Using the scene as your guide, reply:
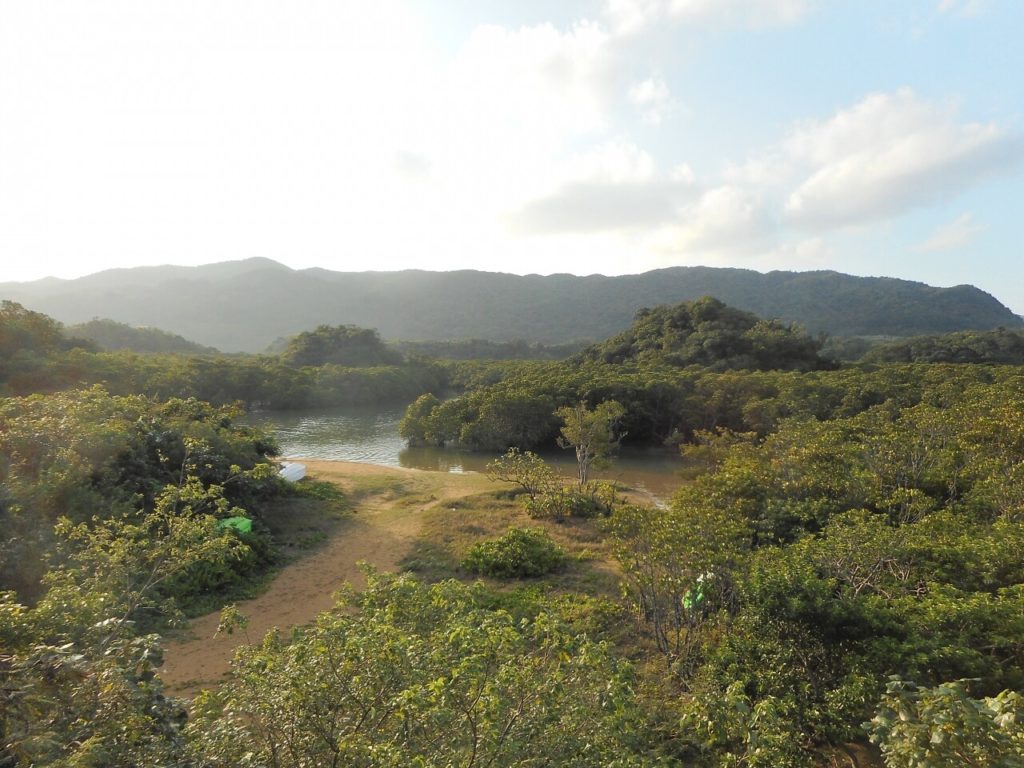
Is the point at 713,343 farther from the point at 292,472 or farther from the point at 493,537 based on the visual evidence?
the point at 292,472

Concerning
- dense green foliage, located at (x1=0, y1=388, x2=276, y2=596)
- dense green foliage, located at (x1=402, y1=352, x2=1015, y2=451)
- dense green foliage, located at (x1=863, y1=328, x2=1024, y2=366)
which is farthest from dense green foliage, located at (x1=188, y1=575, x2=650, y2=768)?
dense green foliage, located at (x1=863, y1=328, x2=1024, y2=366)

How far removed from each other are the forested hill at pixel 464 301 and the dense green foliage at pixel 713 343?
263 ft

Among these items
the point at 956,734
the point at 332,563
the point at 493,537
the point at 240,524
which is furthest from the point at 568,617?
the point at 240,524

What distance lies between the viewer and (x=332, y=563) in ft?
43.9

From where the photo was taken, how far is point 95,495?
1152 centimetres

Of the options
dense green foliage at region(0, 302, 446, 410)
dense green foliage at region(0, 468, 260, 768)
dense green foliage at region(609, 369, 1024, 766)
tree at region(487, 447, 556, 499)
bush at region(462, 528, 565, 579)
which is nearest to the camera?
dense green foliage at region(0, 468, 260, 768)

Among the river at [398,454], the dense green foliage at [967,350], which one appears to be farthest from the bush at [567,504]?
the dense green foliage at [967,350]

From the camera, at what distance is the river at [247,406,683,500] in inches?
981

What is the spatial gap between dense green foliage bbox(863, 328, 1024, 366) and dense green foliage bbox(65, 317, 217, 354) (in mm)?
83205

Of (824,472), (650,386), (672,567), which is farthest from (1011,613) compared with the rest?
(650,386)

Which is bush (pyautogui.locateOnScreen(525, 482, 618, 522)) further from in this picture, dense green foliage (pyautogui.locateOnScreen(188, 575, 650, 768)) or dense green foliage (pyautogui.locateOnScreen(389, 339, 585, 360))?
dense green foliage (pyautogui.locateOnScreen(389, 339, 585, 360))

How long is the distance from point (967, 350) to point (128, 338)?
92054 mm

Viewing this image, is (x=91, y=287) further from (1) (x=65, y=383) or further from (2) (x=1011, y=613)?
(2) (x=1011, y=613)

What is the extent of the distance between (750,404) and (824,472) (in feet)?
46.5
